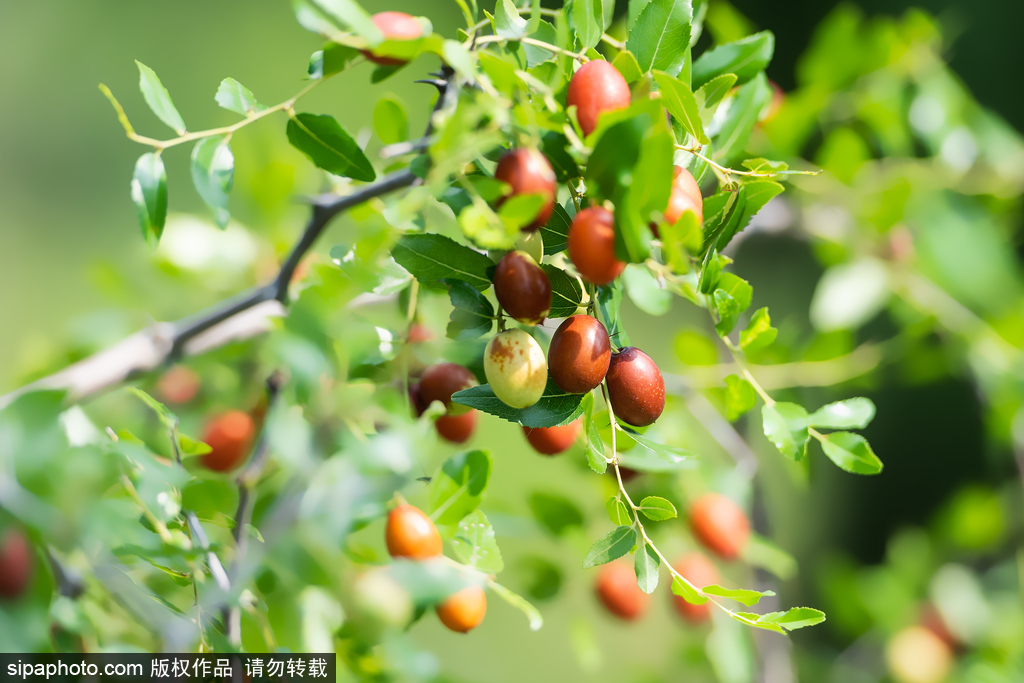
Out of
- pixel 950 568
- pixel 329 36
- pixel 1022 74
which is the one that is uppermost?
pixel 329 36

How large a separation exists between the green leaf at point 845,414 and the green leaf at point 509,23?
22cm

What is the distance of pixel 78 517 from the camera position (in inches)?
10.4

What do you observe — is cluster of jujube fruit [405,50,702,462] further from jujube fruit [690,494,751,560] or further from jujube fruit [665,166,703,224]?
jujube fruit [690,494,751,560]

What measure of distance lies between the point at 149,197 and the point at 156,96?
51mm

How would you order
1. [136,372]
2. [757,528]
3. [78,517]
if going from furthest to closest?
[757,528]
[136,372]
[78,517]

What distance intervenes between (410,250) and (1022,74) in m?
1.78

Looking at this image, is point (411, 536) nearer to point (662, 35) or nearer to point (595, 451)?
point (595, 451)

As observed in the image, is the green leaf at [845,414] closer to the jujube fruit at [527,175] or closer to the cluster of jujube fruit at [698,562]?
the jujube fruit at [527,175]

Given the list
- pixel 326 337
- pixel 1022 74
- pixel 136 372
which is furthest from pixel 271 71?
pixel 1022 74

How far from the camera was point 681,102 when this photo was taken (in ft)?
0.93

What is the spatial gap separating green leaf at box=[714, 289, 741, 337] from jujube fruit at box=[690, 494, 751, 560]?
0.34 meters

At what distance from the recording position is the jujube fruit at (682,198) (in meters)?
0.27

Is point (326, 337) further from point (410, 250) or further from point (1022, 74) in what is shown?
point (1022, 74)

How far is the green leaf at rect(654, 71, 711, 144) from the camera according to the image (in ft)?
0.90
